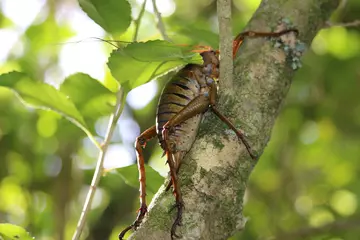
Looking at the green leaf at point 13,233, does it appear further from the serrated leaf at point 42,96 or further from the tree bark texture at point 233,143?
the serrated leaf at point 42,96

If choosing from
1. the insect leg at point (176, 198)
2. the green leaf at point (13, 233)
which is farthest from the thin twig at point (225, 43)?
the green leaf at point (13, 233)

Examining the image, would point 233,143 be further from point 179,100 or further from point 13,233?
point 13,233

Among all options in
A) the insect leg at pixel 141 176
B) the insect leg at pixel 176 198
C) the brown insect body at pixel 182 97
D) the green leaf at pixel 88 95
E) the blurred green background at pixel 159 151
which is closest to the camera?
the insect leg at pixel 176 198

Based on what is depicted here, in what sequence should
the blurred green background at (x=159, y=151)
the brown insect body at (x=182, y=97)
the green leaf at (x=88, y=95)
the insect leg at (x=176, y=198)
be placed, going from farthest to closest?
the blurred green background at (x=159, y=151) → the green leaf at (x=88, y=95) → the brown insect body at (x=182, y=97) → the insect leg at (x=176, y=198)

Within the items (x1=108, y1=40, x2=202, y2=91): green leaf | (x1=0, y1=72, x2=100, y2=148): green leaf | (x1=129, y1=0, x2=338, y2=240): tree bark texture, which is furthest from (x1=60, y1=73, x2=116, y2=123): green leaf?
(x1=129, y1=0, x2=338, y2=240): tree bark texture

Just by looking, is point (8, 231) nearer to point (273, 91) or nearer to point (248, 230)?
point (273, 91)

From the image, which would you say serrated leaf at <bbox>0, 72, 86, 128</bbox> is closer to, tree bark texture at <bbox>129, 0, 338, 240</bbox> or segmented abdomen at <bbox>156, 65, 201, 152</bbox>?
segmented abdomen at <bbox>156, 65, 201, 152</bbox>
